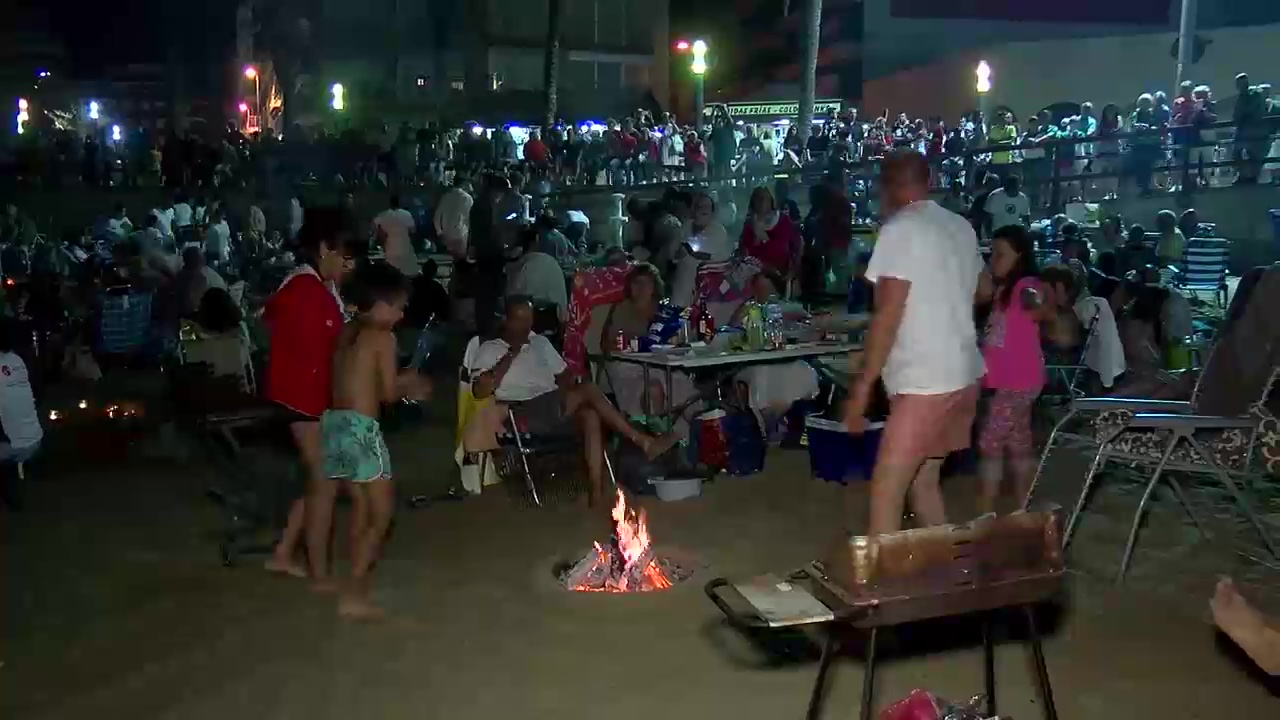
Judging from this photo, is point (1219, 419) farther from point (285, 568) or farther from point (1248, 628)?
point (285, 568)

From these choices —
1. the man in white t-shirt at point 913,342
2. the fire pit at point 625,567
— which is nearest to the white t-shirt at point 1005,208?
the fire pit at point 625,567

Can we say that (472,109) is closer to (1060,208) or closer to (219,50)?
(219,50)

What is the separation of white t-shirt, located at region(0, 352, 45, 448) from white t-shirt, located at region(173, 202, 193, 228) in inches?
498

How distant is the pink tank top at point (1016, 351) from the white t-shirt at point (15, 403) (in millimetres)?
5473

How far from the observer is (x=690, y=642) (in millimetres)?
4965

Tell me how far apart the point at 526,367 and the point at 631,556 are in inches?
75.0

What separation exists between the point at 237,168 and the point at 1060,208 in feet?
48.4

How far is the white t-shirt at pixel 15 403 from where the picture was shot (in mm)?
7348

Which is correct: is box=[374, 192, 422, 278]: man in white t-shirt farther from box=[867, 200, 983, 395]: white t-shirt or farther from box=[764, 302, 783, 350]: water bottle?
box=[867, 200, 983, 395]: white t-shirt

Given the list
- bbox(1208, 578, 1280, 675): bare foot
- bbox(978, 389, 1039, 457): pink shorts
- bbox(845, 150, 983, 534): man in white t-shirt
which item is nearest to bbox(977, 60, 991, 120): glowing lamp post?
bbox(978, 389, 1039, 457): pink shorts

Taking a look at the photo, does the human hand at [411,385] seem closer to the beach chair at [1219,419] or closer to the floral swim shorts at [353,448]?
the floral swim shorts at [353,448]

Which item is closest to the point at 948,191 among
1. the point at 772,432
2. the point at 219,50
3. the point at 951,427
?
the point at 772,432

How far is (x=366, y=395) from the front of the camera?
5.18 metres

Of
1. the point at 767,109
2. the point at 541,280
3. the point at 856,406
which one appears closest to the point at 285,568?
the point at 856,406
